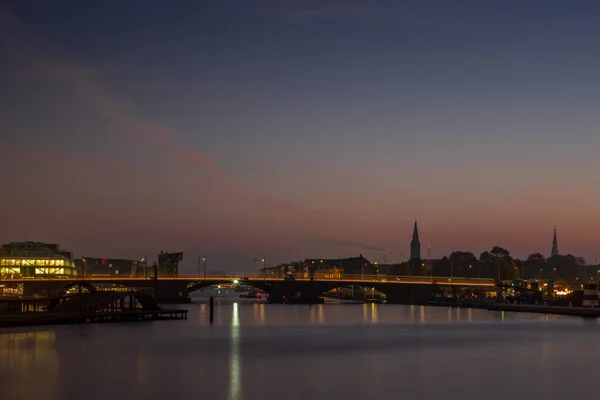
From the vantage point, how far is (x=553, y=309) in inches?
5650

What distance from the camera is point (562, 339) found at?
8894 centimetres

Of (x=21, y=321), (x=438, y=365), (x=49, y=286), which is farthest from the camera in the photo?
(x=49, y=286)

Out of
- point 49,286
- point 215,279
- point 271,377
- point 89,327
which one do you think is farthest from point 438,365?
point 215,279

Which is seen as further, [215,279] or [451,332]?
[215,279]

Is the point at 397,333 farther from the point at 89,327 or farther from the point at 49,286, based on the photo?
the point at 49,286

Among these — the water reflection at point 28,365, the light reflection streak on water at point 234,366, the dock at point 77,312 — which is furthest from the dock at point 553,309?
the water reflection at point 28,365

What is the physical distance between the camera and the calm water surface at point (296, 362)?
170ft

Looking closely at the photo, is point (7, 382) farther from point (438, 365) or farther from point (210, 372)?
point (438, 365)

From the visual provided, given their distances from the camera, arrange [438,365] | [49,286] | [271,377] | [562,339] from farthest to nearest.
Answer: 1. [49,286]
2. [562,339]
3. [438,365]
4. [271,377]

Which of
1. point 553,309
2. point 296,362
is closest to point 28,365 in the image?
point 296,362

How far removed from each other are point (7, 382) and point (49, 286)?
102m

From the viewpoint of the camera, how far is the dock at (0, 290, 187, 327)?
9928 centimetres

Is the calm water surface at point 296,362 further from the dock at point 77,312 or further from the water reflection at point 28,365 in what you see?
the dock at point 77,312

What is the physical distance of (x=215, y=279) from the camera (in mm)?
181875
